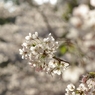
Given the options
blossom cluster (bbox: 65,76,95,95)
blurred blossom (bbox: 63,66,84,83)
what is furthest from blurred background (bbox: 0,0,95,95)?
blossom cluster (bbox: 65,76,95,95)

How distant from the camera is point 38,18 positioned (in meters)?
4.91

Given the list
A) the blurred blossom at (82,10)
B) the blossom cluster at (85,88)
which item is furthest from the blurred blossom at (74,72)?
the blossom cluster at (85,88)

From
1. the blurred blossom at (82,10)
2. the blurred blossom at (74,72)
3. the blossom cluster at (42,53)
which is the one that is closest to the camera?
the blossom cluster at (42,53)

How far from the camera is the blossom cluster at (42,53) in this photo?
3.03 ft

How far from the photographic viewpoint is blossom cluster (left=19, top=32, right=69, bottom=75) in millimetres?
925

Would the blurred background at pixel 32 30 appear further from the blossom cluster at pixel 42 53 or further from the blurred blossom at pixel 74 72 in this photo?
the blossom cluster at pixel 42 53

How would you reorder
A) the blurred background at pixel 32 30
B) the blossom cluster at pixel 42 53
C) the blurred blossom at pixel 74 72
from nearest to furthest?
the blossom cluster at pixel 42 53 < the blurred blossom at pixel 74 72 < the blurred background at pixel 32 30

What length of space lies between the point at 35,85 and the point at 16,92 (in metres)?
0.35

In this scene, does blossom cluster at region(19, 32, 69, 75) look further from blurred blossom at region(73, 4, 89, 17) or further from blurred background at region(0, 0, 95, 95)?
blurred blossom at region(73, 4, 89, 17)

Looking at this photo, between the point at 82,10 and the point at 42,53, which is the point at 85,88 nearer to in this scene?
the point at 42,53

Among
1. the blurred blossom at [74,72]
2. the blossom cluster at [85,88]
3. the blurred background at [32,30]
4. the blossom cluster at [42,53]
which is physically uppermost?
the blurred background at [32,30]

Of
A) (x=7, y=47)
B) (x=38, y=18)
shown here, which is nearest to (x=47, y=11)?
(x=38, y=18)

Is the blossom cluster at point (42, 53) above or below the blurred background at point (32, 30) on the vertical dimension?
below

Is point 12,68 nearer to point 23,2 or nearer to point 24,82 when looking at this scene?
point 24,82
